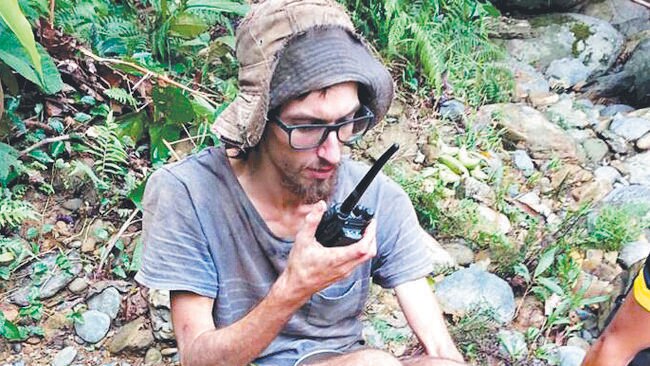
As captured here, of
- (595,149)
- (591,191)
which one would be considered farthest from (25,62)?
(595,149)

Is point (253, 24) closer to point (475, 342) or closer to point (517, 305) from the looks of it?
point (475, 342)

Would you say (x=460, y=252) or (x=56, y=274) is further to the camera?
(x=460, y=252)

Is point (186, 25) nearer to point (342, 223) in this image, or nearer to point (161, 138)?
point (161, 138)

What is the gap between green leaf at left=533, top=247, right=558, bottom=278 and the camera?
378 cm

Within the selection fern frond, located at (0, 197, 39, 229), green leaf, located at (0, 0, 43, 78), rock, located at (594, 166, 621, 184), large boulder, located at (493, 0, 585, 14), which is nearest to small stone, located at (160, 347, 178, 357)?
fern frond, located at (0, 197, 39, 229)

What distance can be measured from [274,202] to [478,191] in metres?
2.55

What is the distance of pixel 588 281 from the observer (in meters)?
3.83

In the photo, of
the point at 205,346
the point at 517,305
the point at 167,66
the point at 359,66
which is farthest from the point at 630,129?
the point at 205,346

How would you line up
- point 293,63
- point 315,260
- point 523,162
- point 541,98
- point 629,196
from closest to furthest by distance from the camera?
point 315,260 → point 293,63 → point 629,196 → point 523,162 → point 541,98

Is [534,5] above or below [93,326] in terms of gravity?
above

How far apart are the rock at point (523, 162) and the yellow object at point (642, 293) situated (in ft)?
9.18

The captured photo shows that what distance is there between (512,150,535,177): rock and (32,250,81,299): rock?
2.95 meters

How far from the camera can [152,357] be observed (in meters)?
3.22

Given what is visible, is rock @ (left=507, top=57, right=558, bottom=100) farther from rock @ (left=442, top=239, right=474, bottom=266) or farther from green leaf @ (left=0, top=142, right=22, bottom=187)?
green leaf @ (left=0, top=142, right=22, bottom=187)
